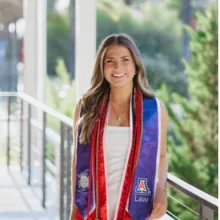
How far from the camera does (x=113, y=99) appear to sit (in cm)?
182

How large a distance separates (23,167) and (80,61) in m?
1.65

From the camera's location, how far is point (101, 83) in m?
1.83

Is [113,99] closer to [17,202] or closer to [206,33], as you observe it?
[17,202]

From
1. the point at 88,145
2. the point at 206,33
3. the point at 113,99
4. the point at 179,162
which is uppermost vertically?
the point at 206,33

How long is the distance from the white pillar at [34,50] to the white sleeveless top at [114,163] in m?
4.68

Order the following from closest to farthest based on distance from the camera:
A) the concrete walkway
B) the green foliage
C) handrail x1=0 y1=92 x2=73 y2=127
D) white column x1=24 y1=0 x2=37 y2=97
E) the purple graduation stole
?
the purple graduation stole < handrail x1=0 y1=92 x2=73 y2=127 < the concrete walkway < white column x1=24 y1=0 x2=37 y2=97 < the green foliage

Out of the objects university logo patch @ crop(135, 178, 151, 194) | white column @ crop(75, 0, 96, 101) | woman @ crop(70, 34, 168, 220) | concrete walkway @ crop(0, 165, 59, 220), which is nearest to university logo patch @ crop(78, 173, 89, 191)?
woman @ crop(70, 34, 168, 220)

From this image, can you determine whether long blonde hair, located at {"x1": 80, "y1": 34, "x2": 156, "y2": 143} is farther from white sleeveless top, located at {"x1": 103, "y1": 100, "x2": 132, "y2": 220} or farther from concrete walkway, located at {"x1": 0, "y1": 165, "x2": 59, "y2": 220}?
concrete walkway, located at {"x1": 0, "y1": 165, "x2": 59, "y2": 220}

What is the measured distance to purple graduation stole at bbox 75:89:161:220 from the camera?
1717mm

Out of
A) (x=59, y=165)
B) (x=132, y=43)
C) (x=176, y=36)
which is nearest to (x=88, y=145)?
(x=132, y=43)

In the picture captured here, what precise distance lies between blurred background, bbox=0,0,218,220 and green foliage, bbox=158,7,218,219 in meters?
0.02

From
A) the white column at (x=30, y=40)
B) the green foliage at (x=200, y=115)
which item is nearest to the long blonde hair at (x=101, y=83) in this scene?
the white column at (x=30, y=40)

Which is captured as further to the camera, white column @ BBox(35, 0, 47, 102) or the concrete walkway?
white column @ BBox(35, 0, 47, 102)

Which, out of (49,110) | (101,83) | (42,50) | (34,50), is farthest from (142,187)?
(34,50)
